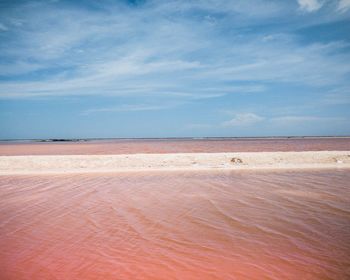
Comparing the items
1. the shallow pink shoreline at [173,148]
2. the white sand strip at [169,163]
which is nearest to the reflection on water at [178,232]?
the white sand strip at [169,163]

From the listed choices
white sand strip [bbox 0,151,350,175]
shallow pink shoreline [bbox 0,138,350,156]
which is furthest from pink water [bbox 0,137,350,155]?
white sand strip [bbox 0,151,350,175]

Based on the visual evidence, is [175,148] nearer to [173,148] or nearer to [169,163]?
[173,148]

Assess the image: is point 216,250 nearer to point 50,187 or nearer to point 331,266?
point 331,266

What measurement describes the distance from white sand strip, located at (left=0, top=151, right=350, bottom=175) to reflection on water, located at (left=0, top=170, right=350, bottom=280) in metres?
5.68

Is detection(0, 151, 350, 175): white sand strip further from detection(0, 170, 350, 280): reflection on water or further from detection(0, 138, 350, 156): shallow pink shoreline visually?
detection(0, 138, 350, 156): shallow pink shoreline

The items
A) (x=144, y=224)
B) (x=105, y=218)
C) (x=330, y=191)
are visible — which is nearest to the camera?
(x=144, y=224)

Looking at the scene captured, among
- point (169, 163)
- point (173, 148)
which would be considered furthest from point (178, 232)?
point (173, 148)

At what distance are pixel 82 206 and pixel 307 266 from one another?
6.37 meters

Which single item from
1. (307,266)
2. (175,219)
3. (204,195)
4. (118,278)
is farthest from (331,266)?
(204,195)

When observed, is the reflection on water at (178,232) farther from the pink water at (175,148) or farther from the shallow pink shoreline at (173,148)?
the pink water at (175,148)

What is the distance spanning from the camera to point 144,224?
6.68 m

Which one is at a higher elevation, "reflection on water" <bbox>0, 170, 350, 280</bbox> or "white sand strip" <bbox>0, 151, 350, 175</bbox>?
"white sand strip" <bbox>0, 151, 350, 175</bbox>

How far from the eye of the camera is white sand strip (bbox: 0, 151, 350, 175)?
56.1 feet

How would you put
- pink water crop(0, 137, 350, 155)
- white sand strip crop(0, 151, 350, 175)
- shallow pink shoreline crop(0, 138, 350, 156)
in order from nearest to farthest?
white sand strip crop(0, 151, 350, 175), shallow pink shoreline crop(0, 138, 350, 156), pink water crop(0, 137, 350, 155)
